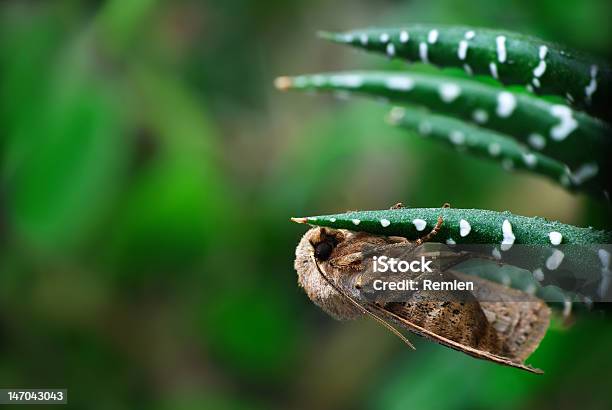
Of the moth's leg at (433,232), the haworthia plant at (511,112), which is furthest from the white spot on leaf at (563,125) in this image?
the moth's leg at (433,232)

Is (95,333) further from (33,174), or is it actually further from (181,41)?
(181,41)

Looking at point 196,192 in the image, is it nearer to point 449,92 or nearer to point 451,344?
point 449,92

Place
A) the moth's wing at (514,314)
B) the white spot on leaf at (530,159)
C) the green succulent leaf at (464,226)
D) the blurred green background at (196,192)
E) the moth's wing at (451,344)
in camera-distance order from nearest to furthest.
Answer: the green succulent leaf at (464,226), the moth's wing at (451,344), the moth's wing at (514,314), the white spot on leaf at (530,159), the blurred green background at (196,192)

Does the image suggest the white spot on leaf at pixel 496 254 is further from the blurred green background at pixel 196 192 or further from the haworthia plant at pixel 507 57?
the blurred green background at pixel 196 192

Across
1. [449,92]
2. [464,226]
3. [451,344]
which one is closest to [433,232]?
[464,226]

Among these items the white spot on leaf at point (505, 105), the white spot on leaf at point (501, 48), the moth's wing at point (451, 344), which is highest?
the white spot on leaf at point (501, 48)

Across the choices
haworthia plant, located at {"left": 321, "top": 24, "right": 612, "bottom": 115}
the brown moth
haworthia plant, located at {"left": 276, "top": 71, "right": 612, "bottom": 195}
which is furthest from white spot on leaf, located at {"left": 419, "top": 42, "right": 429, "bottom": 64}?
the brown moth
